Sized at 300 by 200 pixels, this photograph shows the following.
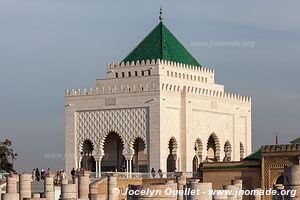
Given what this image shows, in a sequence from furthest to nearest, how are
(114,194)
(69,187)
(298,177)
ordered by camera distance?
(114,194) → (69,187) → (298,177)

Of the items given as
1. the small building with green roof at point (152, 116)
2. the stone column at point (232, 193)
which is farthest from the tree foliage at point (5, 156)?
the stone column at point (232, 193)

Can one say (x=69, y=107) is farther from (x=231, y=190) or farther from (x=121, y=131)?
(x=231, y=190)

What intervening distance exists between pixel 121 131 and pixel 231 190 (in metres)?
24.7

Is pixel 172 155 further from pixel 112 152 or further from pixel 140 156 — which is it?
pixel 112 152

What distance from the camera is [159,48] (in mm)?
48312

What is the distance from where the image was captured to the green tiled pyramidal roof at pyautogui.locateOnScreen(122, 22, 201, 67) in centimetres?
4812

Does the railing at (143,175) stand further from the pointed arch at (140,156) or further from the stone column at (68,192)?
the stone column at (68,192)

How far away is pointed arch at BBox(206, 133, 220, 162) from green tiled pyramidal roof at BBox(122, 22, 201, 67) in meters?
3.75

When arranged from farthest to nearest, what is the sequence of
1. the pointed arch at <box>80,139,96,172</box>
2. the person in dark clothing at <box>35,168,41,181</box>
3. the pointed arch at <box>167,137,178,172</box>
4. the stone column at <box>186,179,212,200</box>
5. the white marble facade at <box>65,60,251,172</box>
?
1. the pointed arch at <box>80,139,96,172</box>
2. the pointed arch at <box>167,137,178,172</box>
3. the white marble facade at <box>65,60,251,172</box>
4. the person in dark clothing at <box>35,168,41,181</box>
5. the stone column at <box>186,179,212,200</box>

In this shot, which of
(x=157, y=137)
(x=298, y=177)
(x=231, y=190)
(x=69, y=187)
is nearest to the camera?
(x=298, y=177)

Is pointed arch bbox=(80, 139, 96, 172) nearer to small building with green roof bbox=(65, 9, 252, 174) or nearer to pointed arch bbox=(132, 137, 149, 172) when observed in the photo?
small building with green roof bbox=(65, 9, 252, 174)

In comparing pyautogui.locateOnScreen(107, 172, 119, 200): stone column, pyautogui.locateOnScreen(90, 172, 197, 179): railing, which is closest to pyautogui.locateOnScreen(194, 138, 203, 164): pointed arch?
pyautogui.locateOnScreen(90, 172, 197, 179): railing

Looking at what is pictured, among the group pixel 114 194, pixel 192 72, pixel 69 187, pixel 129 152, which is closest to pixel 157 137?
pixel 129 152

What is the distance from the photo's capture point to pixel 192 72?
160 ft
